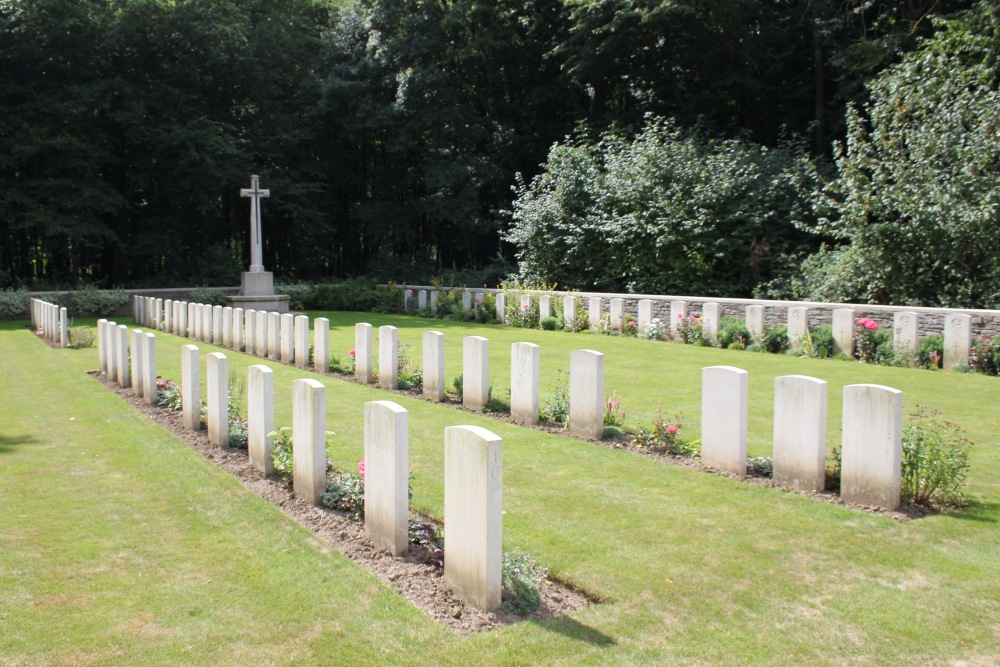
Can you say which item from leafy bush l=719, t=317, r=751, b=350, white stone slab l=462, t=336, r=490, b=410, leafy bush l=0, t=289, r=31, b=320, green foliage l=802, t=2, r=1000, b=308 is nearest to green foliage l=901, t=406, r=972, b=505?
white stone slab l=462, t=336, r=490, b=410

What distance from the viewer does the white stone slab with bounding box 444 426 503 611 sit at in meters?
3.96

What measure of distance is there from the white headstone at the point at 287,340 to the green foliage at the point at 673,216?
37.7 feet

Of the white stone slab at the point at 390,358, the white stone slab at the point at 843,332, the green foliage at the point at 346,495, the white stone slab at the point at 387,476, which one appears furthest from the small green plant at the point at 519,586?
the white stone slab at the point at 843,332

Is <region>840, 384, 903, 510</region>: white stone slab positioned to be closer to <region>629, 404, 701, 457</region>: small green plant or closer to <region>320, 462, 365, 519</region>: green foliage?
<region>629, 404, 701, 457</region>: small green plant

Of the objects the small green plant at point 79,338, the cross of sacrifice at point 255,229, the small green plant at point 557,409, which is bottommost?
the small green plant at point 557,409

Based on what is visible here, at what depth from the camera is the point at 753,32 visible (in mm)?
26938

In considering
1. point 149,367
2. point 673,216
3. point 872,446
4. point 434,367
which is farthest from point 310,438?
point 673,216

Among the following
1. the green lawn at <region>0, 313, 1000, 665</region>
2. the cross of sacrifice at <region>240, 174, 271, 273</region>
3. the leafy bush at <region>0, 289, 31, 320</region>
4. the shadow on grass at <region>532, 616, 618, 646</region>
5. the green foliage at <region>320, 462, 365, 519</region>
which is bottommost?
the shadow on grass at <region>532, 616, 618, 646</region>

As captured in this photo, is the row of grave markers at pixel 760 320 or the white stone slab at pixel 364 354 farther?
the row of grave markers at pixel 760 320

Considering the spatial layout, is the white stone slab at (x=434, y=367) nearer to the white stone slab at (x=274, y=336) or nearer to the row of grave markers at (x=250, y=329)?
the row of grave markers at (x=250, y=329)

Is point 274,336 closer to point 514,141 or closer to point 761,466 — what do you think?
point 761,466

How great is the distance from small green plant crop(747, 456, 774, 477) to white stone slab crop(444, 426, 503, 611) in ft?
10.6

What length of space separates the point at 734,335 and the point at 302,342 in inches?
330

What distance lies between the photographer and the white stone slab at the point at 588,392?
25.2 feet
